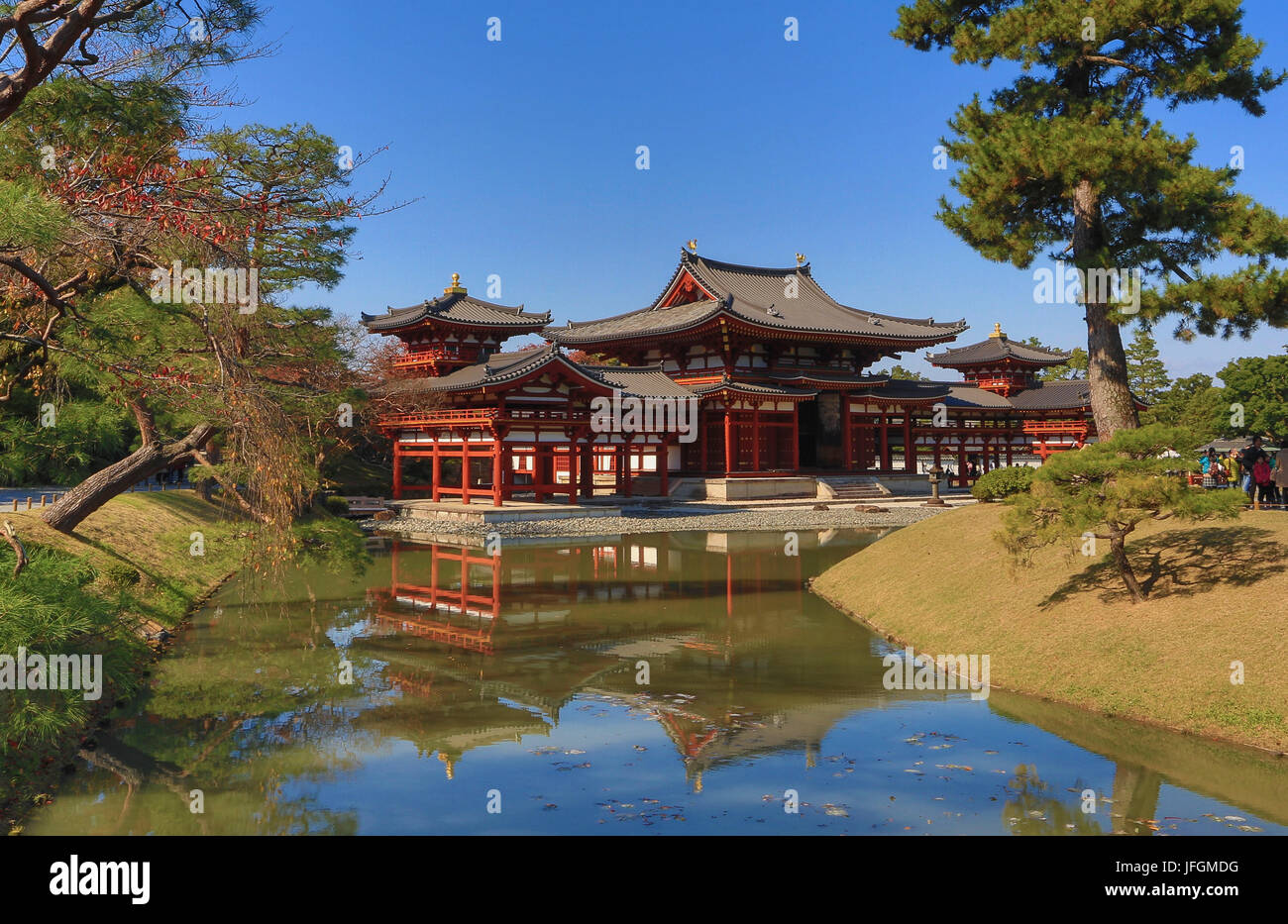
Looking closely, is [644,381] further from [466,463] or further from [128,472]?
[128,472]

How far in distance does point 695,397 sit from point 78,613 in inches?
1192

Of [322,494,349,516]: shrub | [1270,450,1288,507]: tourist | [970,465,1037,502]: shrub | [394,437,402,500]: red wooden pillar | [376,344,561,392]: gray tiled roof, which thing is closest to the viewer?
[1270,450,1288,507]: tourist

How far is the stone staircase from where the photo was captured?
127 ft

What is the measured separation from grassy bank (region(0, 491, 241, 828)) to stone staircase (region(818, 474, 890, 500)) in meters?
26.4

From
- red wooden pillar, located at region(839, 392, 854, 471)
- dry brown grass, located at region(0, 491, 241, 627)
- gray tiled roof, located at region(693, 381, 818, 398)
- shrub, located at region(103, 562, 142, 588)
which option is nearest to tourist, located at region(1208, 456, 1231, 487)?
red wooden pillar, located at region(839, 392, 854, 471)

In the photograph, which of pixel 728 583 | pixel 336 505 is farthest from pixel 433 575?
pixel 336 505

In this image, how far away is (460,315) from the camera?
3803 centimetres

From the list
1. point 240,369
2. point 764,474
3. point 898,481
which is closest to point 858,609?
point 240,369

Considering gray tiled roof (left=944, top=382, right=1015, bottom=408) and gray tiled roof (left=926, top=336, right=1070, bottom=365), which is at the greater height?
gray tiled roof (left=926, top=336, right=1070, bottom=365)

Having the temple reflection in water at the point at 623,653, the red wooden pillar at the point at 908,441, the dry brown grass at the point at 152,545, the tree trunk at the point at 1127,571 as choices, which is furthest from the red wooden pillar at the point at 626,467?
the tree trunk at the point at 1127,571

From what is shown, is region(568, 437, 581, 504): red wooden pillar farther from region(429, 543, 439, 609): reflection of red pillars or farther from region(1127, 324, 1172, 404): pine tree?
region(1127, 324, 1172, 404): pine tree

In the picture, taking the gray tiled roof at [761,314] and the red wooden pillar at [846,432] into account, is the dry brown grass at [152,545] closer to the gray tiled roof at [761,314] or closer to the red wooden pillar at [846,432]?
the gray tiled roof at [761,314]

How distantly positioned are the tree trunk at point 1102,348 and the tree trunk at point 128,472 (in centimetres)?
1448

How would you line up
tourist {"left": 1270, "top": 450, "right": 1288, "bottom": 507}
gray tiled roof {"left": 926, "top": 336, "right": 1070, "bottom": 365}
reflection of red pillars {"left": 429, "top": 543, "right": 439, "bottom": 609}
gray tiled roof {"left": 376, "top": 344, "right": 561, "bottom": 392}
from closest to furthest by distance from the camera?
1. reflection of red pillars {"left": 429, "top": 543, "right": 439, "bottom": 609}
2. tourist {"left": 1270, "top": 450, "right": 1288, "bottom": 507}
3. gray tiled roof {"left": 376, "top": 344, "right": 561, "bottom": 392}
4. gray tiled roof {"left": 926, "top": 336, "right": 1070, "bottom": 365}
